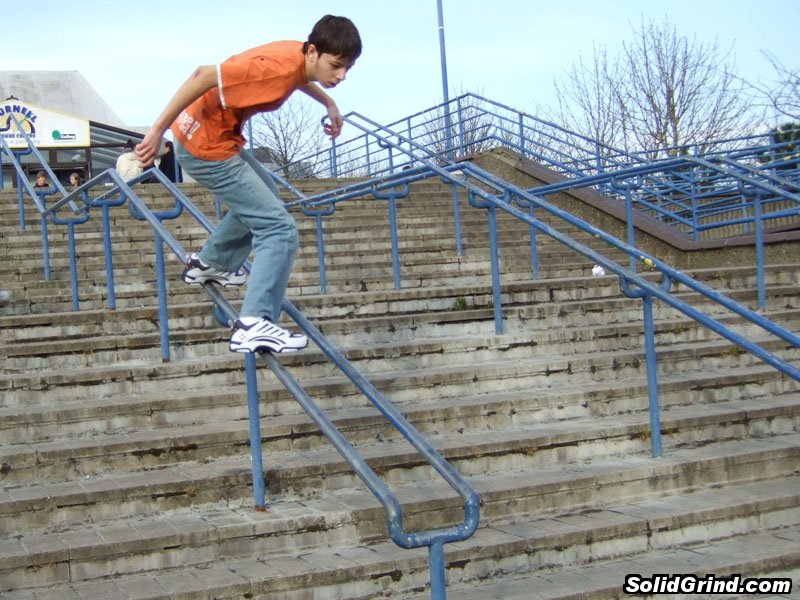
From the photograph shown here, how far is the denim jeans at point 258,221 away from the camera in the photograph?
4.03 m

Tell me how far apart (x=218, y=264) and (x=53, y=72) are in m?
21.5

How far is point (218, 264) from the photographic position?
4484 mm

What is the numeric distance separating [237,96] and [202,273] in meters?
0.98

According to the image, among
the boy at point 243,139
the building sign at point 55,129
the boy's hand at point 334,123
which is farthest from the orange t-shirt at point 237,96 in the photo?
the building sign at point 55,129

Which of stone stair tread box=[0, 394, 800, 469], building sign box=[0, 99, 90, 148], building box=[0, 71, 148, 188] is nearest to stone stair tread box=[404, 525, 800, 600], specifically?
stone stair tread box=[0, 394, 800, 469]

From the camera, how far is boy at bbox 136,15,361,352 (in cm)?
379

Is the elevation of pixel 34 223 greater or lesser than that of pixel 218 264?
greater

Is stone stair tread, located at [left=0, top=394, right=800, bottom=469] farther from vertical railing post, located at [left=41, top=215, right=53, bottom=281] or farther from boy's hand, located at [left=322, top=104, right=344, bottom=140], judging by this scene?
vertical railing post, located at [left=41, top=215, right=53, bottom=281]

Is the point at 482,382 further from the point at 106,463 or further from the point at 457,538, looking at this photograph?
the point at 457,538

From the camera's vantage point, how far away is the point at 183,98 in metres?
3.76

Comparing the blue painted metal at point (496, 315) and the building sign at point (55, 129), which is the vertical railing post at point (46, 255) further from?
the building sign at point (55, 129)

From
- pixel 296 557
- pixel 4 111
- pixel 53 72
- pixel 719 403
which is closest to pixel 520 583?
pixel 296 557

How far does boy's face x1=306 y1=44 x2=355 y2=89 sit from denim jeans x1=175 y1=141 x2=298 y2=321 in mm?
474

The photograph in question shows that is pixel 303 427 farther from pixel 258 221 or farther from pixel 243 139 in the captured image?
pixel 243 139
